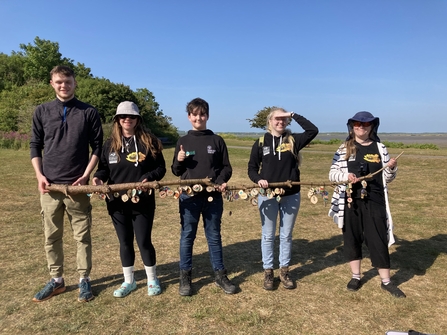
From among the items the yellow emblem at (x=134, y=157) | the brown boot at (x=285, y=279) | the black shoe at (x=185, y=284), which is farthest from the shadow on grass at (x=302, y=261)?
the yellow emblem at (x=134, y=157)

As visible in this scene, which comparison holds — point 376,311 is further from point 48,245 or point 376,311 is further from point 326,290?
point 48,245

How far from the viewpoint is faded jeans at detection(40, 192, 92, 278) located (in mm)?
3498

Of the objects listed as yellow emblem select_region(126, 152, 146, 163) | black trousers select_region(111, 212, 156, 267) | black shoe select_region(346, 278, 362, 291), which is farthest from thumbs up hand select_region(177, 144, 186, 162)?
black shoe select_region(346, 278, 362, 291)

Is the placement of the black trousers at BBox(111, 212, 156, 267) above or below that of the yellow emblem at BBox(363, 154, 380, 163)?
below

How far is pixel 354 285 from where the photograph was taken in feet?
12.8

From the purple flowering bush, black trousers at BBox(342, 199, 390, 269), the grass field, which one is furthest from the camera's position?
the purple flowering bush

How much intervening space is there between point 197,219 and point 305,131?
1648mm

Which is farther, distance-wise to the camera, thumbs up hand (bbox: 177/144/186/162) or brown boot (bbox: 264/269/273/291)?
brown boot (bbox: 264/269/273/291)

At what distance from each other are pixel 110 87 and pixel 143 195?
34517 millimetres

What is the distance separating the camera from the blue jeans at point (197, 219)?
12.1 feet

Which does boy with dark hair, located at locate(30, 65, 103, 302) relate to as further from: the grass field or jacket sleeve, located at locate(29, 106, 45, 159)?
the grass field

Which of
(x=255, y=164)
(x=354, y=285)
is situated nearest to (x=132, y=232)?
(x=255, y=164)

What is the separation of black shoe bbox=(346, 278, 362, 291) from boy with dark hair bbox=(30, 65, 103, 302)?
3002 mm

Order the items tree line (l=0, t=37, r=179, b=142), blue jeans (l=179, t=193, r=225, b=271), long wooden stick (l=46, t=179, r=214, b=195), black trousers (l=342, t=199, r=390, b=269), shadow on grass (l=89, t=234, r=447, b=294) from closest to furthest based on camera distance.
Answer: long wooden stick (l=46, t=179, r=214, b=195)
blue jeans (l=179, t=193, r=225, b=271)
black trousers (l=342, t=199, r=390, b=269)
shadow on grass (l=89, t=234, r=447, b=294)
tree line (l=0, t=37, r=179, b=142)
